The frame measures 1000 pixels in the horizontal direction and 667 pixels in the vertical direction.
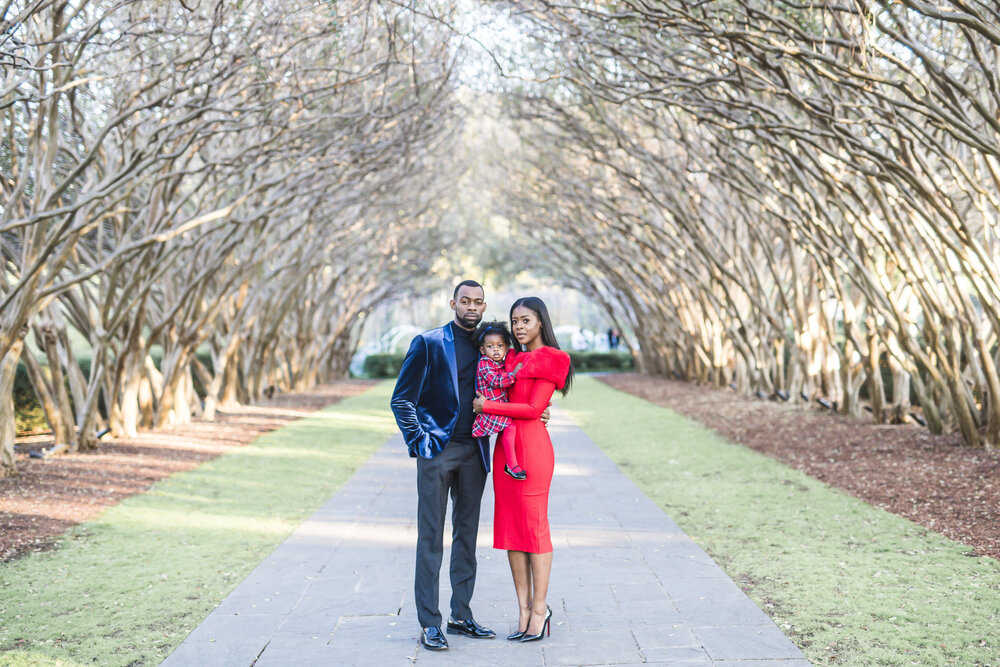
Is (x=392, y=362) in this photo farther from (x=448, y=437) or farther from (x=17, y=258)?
(x=448, y=437)

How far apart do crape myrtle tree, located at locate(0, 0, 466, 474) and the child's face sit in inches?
170

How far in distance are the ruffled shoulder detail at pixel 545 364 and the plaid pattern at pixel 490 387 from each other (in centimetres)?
9

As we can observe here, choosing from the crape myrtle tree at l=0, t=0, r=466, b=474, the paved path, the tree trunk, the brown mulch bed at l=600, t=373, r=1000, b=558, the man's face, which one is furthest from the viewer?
the tree trunk

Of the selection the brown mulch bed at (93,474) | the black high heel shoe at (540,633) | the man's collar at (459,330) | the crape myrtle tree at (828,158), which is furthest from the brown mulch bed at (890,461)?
A: the brown mulch bed at (93,474)

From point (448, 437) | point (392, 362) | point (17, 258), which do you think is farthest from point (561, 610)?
point (392, 362)

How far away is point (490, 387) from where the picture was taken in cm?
467

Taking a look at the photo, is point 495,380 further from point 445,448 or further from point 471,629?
point 471,629

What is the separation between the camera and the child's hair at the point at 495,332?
15.3ft

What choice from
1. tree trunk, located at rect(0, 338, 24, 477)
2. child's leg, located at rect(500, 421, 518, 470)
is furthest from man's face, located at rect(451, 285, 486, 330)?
tree trunk, located at rect(0, 338, 24, 477)

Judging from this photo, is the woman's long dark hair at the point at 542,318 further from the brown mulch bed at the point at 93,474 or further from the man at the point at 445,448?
the brown mulch bed at the point at 93,474

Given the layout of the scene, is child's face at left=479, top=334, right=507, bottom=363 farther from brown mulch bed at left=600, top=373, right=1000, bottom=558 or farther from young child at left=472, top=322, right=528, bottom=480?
brown mulch bed at left=600, top=373, right=1000, bottom=558

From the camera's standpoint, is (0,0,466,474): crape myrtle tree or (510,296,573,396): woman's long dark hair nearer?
(510,296,573,396): woman's long dark hair

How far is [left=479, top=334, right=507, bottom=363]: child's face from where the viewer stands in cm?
463

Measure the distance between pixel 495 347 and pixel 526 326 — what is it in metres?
0.20
